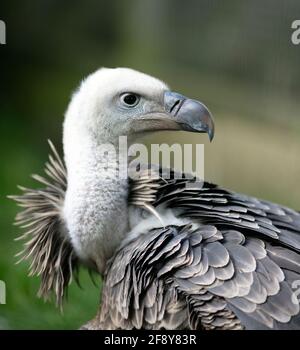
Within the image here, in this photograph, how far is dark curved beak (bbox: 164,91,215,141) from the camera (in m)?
2.24

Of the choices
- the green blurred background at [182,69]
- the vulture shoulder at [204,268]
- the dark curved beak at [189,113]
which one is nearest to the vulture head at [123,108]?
the dark curved beak at [189,113]

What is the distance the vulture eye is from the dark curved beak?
9cm

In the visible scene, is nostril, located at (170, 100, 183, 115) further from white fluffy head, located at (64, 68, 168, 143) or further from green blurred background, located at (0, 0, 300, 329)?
green blurred background, located at (0, 0, 300, 329)

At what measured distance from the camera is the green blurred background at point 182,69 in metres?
5.11

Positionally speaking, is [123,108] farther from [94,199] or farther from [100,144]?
[94,199]

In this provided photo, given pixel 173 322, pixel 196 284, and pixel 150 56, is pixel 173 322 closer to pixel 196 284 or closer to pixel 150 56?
pixel 196 284

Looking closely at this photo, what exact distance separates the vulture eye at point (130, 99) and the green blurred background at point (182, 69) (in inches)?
82.3

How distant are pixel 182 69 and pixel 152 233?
364cm

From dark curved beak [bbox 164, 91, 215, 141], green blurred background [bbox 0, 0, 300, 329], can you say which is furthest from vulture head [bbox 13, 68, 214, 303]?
green blurred background [bbox 0, 0, 300, 329]

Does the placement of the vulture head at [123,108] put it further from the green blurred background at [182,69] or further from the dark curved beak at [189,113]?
the green blurred background at [182,69]

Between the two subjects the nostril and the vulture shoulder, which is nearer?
the vulture shoulder

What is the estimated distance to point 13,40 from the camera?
5875 millimetres
